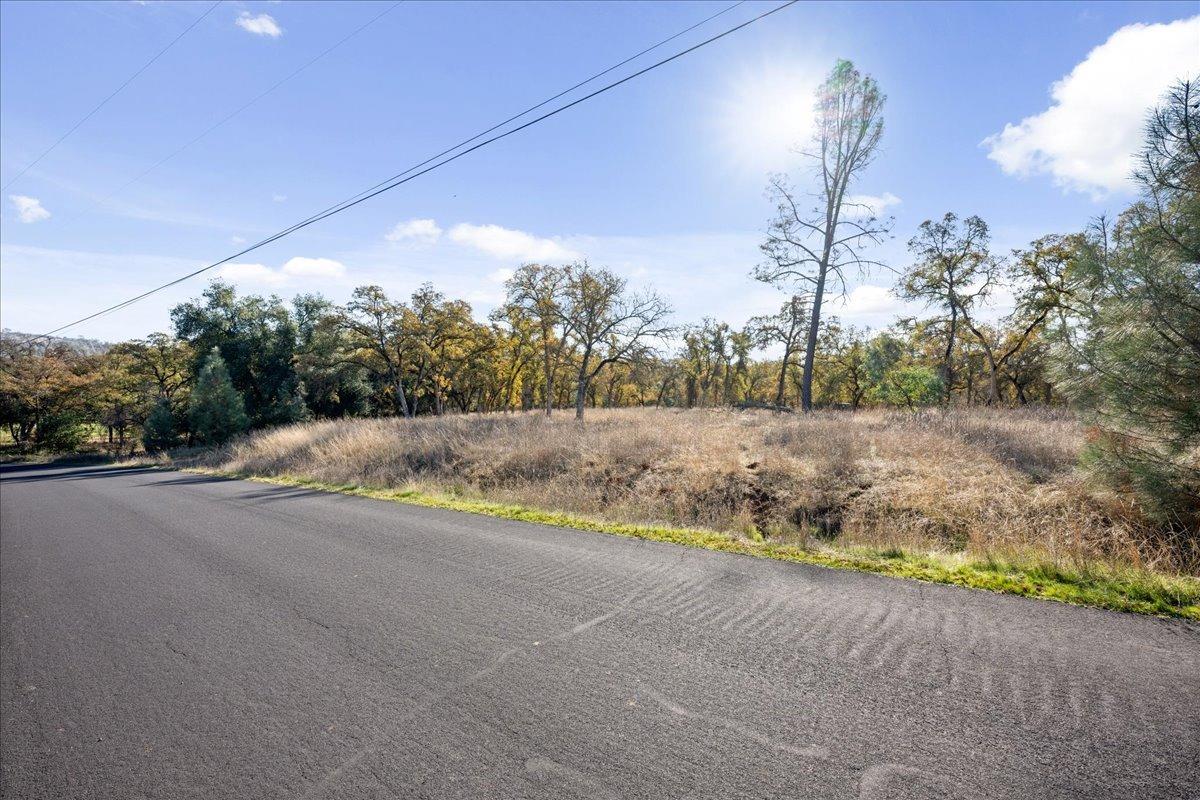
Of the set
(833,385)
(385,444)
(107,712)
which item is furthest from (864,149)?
(833,385)

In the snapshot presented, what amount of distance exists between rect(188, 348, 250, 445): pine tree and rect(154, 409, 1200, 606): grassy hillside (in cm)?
2259

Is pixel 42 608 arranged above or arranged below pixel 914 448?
below

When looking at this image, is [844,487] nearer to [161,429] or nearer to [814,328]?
[814,328]

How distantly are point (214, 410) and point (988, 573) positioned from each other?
39232 millimetres

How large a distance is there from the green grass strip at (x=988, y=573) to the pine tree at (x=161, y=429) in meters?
42.3

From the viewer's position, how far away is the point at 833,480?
7.93 m

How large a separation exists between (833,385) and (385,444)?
49.8 m

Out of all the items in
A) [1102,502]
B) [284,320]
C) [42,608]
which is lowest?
[42,608]

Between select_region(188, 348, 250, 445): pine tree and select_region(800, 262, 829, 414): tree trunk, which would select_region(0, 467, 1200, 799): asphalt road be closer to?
select_region(800, 262, 829, 414): tree trunk

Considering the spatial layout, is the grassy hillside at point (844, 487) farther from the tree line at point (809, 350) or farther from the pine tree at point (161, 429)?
the pine tree at point (161, 429)

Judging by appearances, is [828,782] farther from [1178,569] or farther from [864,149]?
[864,149]

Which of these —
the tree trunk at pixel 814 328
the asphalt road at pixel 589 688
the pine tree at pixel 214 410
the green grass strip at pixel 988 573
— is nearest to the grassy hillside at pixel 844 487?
the green grass strip at pixel 988 573

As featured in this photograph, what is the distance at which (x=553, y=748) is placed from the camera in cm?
239

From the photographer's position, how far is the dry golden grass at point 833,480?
18.5 feet
